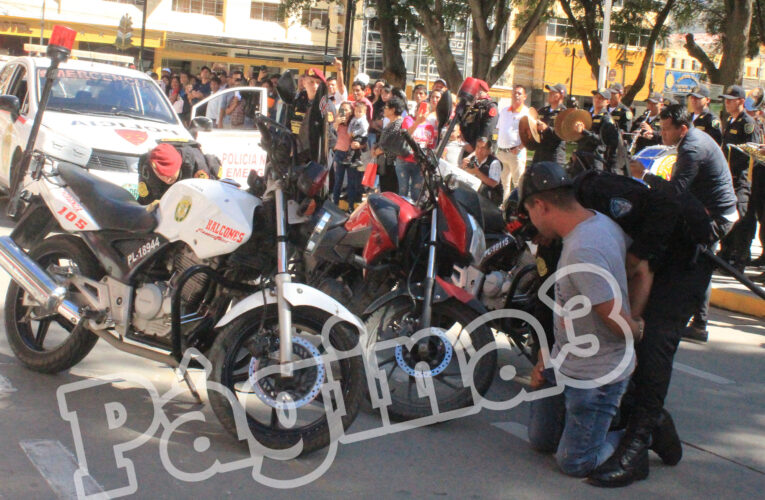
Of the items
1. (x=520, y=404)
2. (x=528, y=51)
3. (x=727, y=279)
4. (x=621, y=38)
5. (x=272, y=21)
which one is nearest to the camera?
(x=520, y=404)

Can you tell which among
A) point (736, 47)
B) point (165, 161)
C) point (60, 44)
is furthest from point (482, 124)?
point (736, 47)

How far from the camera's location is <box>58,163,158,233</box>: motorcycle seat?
476cm

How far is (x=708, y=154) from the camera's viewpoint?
23.3ft

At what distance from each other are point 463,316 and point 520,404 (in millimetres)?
909

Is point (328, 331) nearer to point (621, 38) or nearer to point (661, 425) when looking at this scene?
point (661, 425)

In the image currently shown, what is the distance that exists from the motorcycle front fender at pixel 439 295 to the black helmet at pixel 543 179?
2.54 ft

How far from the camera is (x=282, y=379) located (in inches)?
164

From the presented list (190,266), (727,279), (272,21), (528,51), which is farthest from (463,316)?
(528,51)

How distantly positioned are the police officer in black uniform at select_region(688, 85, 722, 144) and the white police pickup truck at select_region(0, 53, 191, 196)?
19.8 ft

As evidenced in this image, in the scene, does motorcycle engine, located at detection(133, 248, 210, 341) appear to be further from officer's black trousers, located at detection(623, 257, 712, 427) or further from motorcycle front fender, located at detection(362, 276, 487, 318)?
officer's black trousers, located at detection(623, 257, 712, 427)

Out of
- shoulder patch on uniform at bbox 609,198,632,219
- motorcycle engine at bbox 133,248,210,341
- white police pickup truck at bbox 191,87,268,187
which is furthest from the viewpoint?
white police pickup truck at bbox 191,87,268,187

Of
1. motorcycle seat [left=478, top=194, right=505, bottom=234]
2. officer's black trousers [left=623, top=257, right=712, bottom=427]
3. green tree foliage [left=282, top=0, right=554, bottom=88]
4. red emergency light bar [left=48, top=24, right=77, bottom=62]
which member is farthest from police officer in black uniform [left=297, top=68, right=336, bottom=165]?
green tree foliage [left=282, top=0, right=554, bottom=88]

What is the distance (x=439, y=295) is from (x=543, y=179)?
0.94 m

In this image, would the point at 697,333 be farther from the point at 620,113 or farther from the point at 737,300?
the point at 620,113
